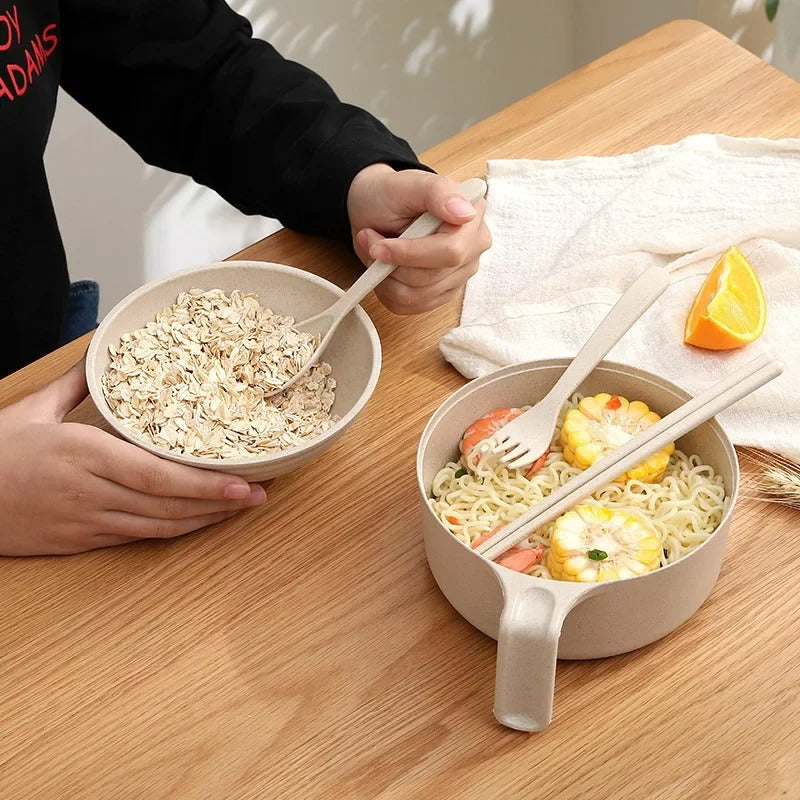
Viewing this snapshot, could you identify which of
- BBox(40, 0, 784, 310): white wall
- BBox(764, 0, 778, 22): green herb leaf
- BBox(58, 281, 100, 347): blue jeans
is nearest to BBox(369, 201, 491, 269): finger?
BBox(58, 281, 100, 347): blue jeans

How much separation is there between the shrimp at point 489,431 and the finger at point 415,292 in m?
0.21

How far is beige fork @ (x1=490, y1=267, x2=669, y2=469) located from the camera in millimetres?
967

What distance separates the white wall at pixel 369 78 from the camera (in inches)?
94.6

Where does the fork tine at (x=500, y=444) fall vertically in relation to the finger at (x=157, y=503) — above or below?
above

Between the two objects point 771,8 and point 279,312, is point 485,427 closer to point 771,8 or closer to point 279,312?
point 279,312

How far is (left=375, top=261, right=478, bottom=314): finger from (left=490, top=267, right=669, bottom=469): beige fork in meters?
0.22

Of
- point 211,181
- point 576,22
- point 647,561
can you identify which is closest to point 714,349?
point 647,561

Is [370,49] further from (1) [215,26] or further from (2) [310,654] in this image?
(2) [310,654]

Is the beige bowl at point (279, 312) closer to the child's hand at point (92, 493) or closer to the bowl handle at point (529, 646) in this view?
the child's hand at point (92, 493)

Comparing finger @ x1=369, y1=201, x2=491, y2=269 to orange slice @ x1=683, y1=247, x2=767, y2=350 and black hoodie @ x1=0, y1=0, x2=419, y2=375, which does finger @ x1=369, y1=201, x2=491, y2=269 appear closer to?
black hoodie @ x1=0, y1=0, x2=419, y2=375

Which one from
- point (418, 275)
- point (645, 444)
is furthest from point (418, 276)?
point (645, 444)

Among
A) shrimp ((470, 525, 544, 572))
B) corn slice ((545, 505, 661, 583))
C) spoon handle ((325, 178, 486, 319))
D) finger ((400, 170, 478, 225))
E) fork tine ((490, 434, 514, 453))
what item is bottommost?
shrimp ((470, 525, 544, 572))

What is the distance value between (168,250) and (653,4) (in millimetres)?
1255

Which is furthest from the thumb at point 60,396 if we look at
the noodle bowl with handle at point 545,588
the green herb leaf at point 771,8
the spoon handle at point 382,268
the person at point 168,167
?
the green herb leaf at point 771,8
